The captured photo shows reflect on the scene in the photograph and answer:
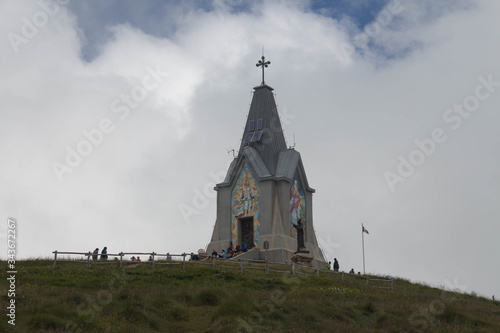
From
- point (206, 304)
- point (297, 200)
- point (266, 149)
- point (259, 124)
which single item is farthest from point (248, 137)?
point (206, 304)

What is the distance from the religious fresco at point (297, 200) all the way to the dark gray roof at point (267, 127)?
201 centimetres

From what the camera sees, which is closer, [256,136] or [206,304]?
[206,304]

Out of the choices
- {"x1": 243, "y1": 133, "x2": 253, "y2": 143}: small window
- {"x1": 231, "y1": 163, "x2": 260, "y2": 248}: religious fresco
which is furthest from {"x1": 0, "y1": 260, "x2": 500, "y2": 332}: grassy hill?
{"x1": 243, "y1": 133, "x2": 253, "y2": 143}: small window

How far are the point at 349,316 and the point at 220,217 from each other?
25607 millimetres

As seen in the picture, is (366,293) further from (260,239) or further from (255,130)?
(255,130)

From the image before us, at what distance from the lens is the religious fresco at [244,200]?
4706 cm

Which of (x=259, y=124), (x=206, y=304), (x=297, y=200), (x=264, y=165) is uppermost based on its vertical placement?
(x=259, y=124)

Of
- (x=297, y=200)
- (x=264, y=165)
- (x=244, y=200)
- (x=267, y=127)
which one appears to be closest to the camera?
(x=244, y=200)

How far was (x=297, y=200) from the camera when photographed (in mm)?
48656

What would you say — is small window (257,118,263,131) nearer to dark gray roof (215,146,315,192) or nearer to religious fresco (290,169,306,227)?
dark gray roof (215,146,315,192)

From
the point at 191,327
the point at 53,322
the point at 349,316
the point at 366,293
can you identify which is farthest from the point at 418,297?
the point at 53,322

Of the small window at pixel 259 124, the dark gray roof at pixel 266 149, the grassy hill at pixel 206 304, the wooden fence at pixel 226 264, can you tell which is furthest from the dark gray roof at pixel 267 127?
the grassy hill at pixel 206 304

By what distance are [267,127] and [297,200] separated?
602cm

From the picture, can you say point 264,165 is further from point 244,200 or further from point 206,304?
point 206,304
